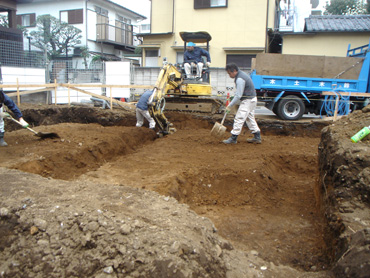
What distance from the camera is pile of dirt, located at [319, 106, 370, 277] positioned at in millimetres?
2375

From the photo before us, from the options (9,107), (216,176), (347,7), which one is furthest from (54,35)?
(347,7)

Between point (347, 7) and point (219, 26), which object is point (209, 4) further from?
point (347, 7)

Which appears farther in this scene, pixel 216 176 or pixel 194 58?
pixel 194 58

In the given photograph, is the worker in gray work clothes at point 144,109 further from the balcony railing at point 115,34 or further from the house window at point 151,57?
the balcony railing at point 115,34

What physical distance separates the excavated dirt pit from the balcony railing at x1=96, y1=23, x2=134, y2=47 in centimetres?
1439

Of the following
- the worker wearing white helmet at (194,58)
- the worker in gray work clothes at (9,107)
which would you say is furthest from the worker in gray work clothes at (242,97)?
the worker in gray work clothes at (9,107)

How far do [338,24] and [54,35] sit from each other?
15833 mm

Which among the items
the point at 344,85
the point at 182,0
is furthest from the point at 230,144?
the point at 182,0

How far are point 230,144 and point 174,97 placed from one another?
11.7 ft

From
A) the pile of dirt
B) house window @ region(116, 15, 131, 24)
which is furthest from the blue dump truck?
house window @ region(116, 15, 131, 24)

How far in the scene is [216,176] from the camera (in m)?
5.38

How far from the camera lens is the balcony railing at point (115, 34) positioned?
21.2 m

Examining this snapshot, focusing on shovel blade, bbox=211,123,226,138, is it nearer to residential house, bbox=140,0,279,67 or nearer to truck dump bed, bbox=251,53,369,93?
truck dump bed, bbox=251,53,369,93

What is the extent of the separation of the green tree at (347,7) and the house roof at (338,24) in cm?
1122
